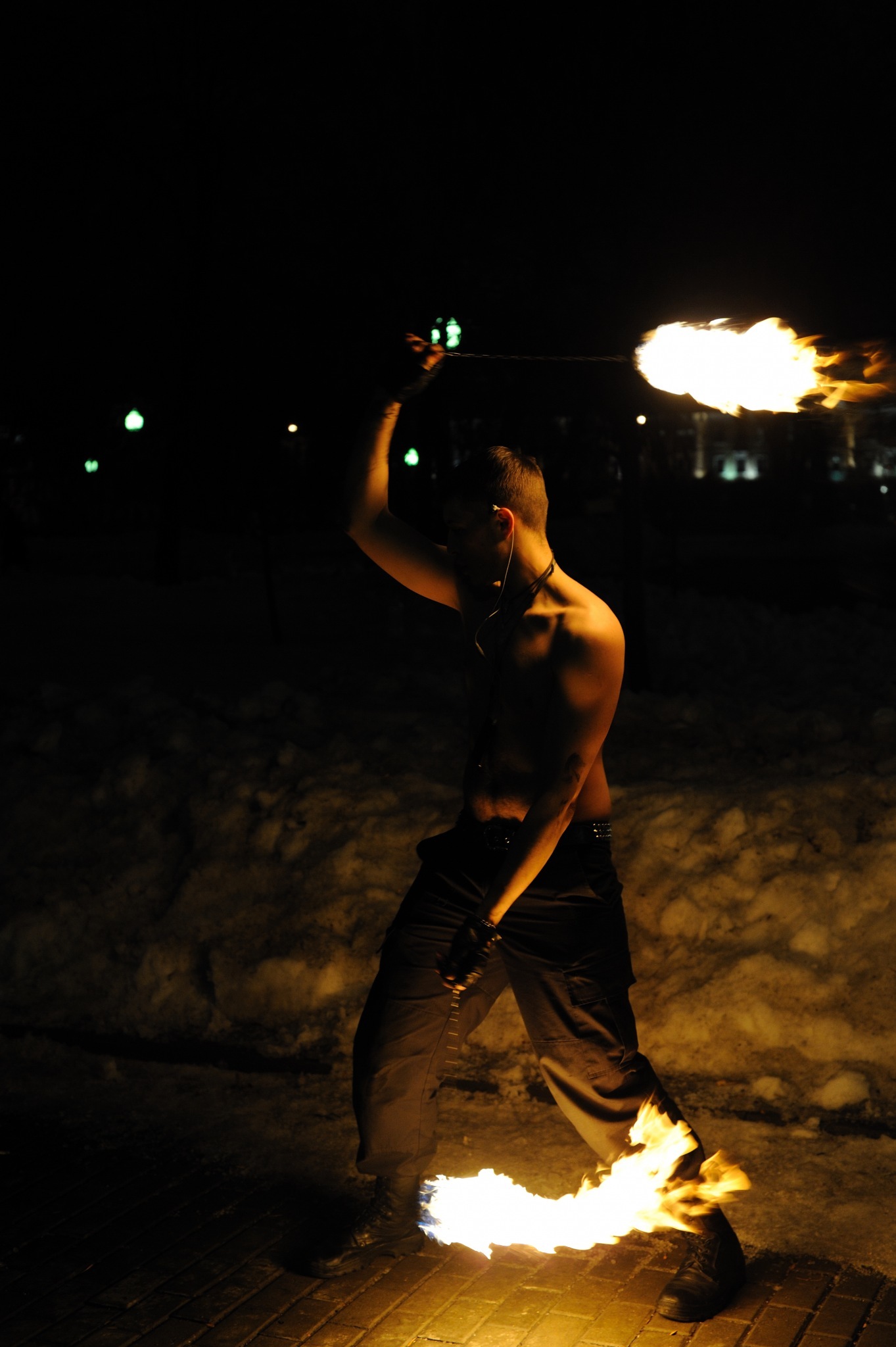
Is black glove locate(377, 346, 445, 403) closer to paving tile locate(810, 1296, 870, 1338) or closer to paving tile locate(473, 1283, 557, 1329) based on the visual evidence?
paving tile locate(473, 1283, 557, 1329)

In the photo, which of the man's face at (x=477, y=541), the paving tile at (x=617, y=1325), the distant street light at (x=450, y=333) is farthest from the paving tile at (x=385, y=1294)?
the distant street light at (x=450, y=333)

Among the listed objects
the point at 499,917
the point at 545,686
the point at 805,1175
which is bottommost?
the point at 805,1175

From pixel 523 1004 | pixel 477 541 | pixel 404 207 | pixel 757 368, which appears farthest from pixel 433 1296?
pixel 404 207

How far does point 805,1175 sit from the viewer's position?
4418 mm

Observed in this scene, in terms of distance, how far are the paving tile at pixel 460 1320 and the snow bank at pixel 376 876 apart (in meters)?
1.56

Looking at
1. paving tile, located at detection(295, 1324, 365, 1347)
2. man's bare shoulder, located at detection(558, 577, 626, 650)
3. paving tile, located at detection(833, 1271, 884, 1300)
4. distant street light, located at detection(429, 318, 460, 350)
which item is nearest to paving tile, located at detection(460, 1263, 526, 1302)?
paving tile, located at detection(295, 1324, 365, 1347)

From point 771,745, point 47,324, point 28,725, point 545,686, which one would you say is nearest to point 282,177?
point 47,324

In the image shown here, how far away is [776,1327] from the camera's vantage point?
138 inches

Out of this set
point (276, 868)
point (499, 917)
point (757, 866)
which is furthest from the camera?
point (276, 868)

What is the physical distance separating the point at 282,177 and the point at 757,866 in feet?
50.7

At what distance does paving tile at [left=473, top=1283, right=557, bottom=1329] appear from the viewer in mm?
3564

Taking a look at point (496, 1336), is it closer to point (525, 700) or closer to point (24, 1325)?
point (24, 1325)

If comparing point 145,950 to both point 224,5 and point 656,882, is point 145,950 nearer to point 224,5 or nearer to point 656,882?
point 656,882

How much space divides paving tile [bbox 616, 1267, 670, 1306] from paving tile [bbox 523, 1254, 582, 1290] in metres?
0.15
